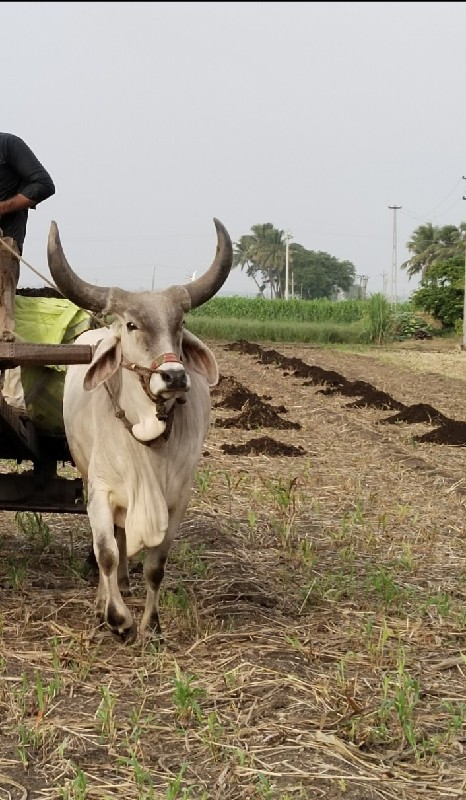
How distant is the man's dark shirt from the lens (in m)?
5.21

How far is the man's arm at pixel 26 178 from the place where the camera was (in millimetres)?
5188

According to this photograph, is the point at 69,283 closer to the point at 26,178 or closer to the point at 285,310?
the point at 26,178

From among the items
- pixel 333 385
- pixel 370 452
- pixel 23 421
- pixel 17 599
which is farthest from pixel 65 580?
pixel 333 385

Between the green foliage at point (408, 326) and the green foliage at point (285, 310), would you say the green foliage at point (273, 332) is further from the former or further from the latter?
the green foliage at point (285, 310)

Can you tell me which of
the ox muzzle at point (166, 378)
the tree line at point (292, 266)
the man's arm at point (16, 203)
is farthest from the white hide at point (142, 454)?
the tree line at point (292, 266)

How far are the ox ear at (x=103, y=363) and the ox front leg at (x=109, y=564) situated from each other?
511 millimetres

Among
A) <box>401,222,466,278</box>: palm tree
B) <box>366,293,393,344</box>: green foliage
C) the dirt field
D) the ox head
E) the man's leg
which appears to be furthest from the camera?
<box>401,222,466,278</box>: palm tree

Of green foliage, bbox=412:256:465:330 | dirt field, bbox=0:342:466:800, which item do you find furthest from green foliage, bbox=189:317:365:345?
dirt field, bbox=0:342:466:800

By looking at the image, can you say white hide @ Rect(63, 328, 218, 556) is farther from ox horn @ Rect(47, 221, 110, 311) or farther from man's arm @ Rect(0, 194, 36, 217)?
man's arm @ Rect(0, 194, 36, 217)

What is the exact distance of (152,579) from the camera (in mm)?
4480

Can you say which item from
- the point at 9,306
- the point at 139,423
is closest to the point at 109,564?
the point at 139,423

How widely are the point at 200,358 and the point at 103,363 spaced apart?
0.42m

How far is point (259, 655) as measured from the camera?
13.9 ft

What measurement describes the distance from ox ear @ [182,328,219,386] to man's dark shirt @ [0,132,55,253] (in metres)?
1.23
